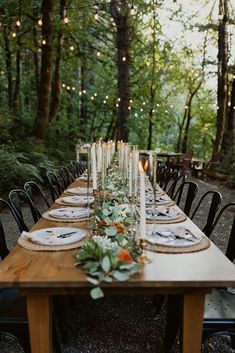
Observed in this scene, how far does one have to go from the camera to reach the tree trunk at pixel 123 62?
941 centimetres

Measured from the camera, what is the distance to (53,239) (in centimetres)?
196

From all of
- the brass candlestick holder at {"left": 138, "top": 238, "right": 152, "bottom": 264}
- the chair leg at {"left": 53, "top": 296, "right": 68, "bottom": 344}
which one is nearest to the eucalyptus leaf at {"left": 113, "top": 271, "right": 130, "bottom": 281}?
the brass candlestick holder at {"left": 138, "top": 238, "right": 152, "bottom": 264}

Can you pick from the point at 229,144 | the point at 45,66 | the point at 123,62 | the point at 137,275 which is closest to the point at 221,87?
the point at 229,144

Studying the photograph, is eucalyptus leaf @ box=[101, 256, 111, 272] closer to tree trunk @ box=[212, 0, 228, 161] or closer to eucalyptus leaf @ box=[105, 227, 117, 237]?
eucalyptus leaf @ box=[105, 227, 117, 237]

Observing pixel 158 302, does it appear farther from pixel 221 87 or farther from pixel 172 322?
pixel 221 87

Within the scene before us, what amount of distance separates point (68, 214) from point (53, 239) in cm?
60

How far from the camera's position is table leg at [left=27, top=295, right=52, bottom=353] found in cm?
158

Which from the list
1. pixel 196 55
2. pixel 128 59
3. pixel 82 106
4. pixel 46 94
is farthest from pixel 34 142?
pixel 196 55

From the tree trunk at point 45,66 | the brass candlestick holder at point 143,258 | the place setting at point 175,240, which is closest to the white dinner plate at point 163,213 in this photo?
the place setting at point 175,240

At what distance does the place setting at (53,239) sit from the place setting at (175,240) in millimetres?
395

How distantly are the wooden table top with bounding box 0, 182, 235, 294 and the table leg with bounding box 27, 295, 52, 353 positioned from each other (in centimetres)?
13

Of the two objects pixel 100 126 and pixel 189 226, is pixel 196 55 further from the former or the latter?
pixel 189 226

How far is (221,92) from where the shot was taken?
12.1 m

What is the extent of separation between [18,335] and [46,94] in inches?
310
